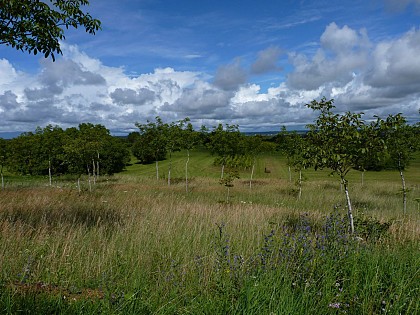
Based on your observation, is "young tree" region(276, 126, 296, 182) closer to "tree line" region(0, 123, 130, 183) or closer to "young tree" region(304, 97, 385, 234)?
"tree line" region(0, 123, 130, 183)

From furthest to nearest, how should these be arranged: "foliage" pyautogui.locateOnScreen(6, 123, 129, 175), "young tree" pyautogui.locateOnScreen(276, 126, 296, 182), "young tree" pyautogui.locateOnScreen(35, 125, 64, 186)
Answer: "young tree" pyautogui.locateOnScreen(35, 125, 64, 186)
"young tree" pyautogui.locateOnScreen(276, 126, 296, 182)
"foliage" pyautogui.locateOnScreen(6, 123, 129, 175)

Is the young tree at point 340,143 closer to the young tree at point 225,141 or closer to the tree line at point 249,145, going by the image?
the tree line at point 249,145

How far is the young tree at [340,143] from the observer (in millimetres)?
7074

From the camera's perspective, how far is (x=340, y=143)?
7.38 meters

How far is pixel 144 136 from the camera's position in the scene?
3362cm

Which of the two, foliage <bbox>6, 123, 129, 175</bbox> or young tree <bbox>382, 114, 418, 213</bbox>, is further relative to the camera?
foliage <bbox>6, 123, 129, 175</bbox>

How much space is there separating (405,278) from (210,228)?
417 centimetres

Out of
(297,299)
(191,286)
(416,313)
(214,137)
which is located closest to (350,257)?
(416,313)

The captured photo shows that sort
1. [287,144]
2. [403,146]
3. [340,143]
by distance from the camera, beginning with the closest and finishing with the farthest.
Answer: [340,143] < [403,146] < [287,144]

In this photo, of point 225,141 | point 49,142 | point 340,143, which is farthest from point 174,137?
point 340,143

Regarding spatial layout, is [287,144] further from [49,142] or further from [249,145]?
[49,142]

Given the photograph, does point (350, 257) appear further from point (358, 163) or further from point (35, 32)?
point (35, 32)

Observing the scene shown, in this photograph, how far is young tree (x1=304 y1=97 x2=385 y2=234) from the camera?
7074 millimetres

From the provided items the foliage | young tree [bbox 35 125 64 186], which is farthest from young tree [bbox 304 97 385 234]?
young tree [bbox 35 125 64 186]
